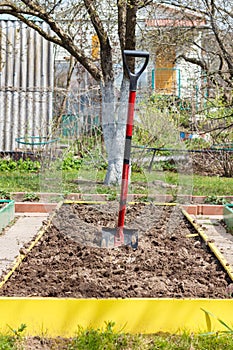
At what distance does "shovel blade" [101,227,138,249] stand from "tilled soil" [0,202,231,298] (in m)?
0.08

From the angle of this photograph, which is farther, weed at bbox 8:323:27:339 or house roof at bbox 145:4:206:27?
house roof at bbox 145:4:206:27

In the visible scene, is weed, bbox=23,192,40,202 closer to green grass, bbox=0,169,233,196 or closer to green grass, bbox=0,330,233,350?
green grass, bbox=0,169,233,196

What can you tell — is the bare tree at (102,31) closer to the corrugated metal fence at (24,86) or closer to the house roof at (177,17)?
the corrugated metal fence at (24,86)

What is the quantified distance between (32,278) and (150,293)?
0.86 metres

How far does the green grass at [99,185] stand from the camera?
7.96 m

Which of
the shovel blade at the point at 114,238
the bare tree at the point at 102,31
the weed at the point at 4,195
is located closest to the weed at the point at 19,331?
the shovel blade at the point at 114,238

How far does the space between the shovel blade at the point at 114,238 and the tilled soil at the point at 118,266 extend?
76 millimetres

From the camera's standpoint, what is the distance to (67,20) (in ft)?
31.3

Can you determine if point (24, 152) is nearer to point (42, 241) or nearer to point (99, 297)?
point (42, 241)

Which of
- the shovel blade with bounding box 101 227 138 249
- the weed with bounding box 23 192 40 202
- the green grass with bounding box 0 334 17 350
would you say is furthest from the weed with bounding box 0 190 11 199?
the green grass with bounding box 0 334 17 350

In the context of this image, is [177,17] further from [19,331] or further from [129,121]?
[19,331]

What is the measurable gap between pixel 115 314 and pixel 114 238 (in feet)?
5.27

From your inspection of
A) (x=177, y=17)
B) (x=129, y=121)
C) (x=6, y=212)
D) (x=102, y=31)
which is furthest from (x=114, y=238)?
(x=177, y=17)

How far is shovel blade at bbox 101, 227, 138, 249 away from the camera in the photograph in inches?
187
